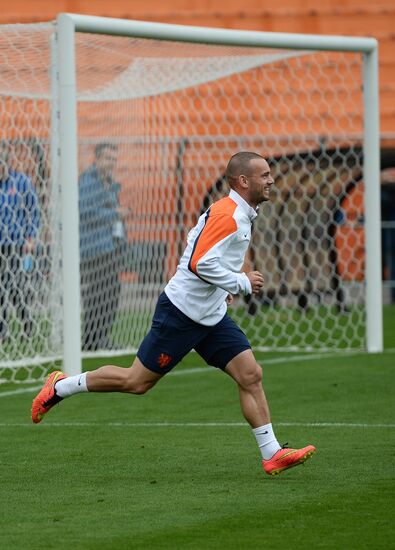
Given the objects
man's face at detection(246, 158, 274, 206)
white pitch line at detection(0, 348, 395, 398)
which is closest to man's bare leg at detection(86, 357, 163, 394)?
man's face at detection(246, 158, 274, 206)

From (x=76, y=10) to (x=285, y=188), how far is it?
6860 millimetres

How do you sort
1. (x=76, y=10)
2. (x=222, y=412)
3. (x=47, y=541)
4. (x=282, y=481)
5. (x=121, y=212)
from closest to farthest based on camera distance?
(x=47, y=541) < (x=282, y=481) < (x=222, y=412) < (x=121, y=212) < (x=76, y=10)

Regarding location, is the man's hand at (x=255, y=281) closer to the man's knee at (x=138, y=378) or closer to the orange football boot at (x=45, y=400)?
the man's knee at (x=138, y=378)

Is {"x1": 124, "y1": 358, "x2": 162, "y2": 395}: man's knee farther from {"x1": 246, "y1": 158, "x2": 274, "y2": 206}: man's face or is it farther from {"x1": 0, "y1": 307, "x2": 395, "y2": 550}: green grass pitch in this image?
{"x1": 246, "y1": 158, "x2": 274, "y2": 206}: man's face

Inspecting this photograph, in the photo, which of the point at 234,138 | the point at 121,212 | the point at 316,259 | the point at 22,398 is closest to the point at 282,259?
the point at 316,259

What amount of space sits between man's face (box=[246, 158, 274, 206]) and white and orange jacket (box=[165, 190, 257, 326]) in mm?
57

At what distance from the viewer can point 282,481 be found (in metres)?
6.21

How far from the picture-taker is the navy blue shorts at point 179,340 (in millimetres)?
6418

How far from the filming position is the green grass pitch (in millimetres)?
5047

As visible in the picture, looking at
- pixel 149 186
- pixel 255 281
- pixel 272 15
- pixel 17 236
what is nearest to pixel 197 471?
pixel 255 281

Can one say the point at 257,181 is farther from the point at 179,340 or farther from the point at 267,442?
the point at 267,442

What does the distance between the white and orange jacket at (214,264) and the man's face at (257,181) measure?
2.3 inches

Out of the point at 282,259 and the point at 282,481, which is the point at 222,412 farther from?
the point at 282,259

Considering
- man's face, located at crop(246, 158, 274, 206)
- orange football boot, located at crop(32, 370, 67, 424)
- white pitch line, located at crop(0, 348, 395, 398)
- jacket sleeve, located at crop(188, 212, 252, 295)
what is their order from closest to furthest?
jacket sleeve, located at crop(188, 212, 252, 295)
man's face, located at crop(246, 158, 274, 206)
orange football boot, located at crop(32, 370, 67, 424)
white pitch line, located at crop(0, 348, 395, 398)
